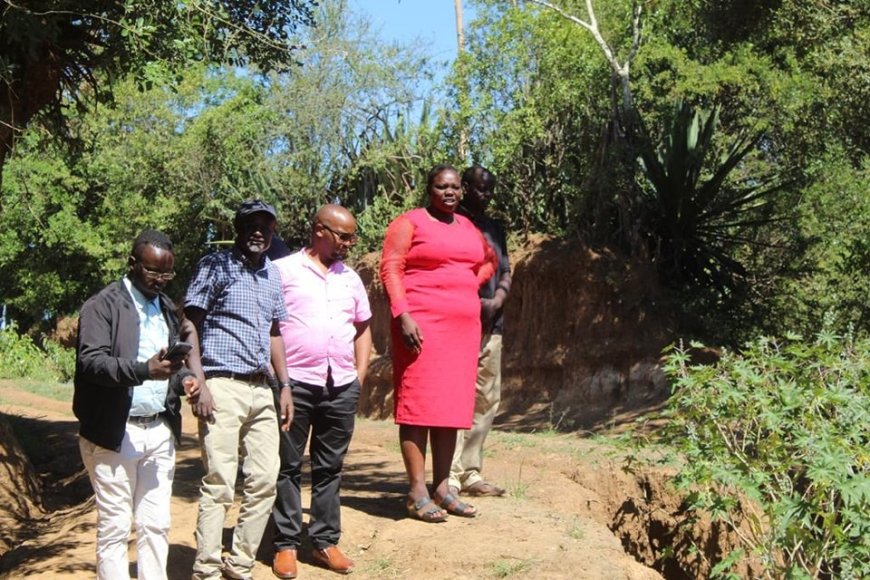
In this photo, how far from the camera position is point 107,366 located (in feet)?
15.6

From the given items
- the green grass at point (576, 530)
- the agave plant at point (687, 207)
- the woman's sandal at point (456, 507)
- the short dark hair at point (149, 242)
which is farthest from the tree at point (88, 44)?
the agave plant at point (687, 207)

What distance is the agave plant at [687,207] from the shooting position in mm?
15000

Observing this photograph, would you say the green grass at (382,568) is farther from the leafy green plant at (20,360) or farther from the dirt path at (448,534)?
the leafy green plant at (20,360)

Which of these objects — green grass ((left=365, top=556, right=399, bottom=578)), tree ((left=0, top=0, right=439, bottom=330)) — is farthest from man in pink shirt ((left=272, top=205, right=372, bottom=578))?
tree ((left=0, top=0, right=439, bottom=330))

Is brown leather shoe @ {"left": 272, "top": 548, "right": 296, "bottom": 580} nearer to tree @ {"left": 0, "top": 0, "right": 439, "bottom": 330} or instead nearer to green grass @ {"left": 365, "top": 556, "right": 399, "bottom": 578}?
green grass @ {"left": 365, "top": 556, "right": 399, "bottom": 578}

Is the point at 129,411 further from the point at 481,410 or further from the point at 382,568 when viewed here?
the point at 481,410

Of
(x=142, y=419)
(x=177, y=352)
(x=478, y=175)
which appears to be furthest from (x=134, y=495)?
(x=478, y=175)

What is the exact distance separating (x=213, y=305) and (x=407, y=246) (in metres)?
1.32

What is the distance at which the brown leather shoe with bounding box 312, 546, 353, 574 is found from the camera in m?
5.80

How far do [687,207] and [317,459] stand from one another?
1014 cm

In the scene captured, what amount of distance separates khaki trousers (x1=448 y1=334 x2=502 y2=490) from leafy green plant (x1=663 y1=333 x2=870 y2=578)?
3.44 ft

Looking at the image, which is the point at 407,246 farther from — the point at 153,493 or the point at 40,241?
the point at 40,241

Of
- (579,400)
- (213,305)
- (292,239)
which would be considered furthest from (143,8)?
(292,239)

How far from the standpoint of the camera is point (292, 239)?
77.2 ft
